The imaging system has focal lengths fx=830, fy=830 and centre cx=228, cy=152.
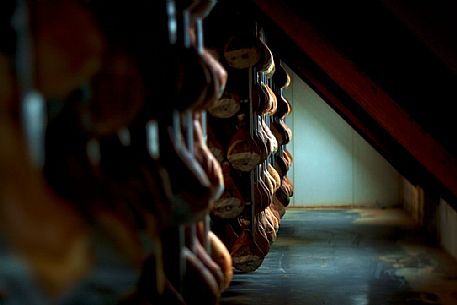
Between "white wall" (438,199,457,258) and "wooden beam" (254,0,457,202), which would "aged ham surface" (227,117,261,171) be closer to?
"wooden beam" (254,0,457,202)

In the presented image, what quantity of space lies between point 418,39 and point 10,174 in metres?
1.24

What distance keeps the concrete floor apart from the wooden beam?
127 cm

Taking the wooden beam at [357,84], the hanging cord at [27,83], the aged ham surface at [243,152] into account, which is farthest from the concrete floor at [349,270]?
the hanging cord at [27,83]

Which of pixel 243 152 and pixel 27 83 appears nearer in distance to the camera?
pixel 27 83

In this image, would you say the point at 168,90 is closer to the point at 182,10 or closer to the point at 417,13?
the point at 182,10

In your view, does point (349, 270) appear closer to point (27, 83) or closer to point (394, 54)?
point (394, 54)

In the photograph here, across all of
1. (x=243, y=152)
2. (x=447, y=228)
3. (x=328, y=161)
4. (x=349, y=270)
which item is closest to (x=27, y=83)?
(x=243, y=152)

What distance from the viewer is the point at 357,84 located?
3.29 metres

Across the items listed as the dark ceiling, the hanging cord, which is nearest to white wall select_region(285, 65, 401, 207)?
the dark ceiling

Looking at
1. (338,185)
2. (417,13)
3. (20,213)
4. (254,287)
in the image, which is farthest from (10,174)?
(338,185)

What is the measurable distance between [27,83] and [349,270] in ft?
15.0

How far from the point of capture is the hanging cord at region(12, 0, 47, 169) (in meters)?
0.62

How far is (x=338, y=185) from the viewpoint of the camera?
9.27m

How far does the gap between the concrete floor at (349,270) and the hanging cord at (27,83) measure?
11.8ft
